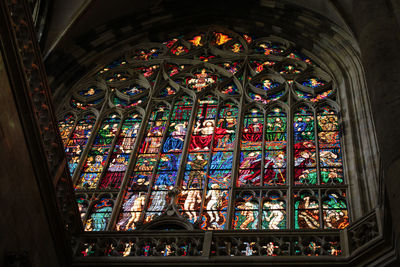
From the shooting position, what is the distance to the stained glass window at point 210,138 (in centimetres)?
957

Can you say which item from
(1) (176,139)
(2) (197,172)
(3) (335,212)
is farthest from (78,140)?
(3) (335,212)

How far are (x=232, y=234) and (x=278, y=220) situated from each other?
1021 mm

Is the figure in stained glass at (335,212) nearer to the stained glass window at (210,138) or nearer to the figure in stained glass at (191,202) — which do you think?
the stained glass window at (210,138)

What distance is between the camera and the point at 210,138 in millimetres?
11086

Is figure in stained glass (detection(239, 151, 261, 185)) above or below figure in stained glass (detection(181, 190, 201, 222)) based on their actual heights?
above

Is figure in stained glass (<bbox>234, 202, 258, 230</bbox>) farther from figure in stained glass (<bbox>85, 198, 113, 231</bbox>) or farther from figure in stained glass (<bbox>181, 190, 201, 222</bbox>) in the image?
figure in stained glass (<bbox>85, 198, 113, 231</bbox>)

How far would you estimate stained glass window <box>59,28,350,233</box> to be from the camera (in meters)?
9.57

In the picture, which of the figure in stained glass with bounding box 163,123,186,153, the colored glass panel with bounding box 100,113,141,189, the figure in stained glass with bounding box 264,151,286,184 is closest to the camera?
the figure in stained glass with bounding box 264,151,286,184

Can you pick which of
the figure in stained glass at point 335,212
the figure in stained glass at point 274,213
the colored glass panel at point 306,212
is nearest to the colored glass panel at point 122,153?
the figure in stained glass at point 274,213

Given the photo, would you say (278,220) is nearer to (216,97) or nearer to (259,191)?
(259,191)

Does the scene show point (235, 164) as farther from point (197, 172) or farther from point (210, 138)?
point (210, 138)

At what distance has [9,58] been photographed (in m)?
7.43

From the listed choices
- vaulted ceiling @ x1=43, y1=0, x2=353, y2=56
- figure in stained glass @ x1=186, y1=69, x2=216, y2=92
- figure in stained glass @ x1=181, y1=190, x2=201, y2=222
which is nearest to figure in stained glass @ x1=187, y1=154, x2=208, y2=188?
figure in stained glass @ x1=181, y1=190, x2=201, y2=222

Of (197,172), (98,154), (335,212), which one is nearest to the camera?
(335,212)
